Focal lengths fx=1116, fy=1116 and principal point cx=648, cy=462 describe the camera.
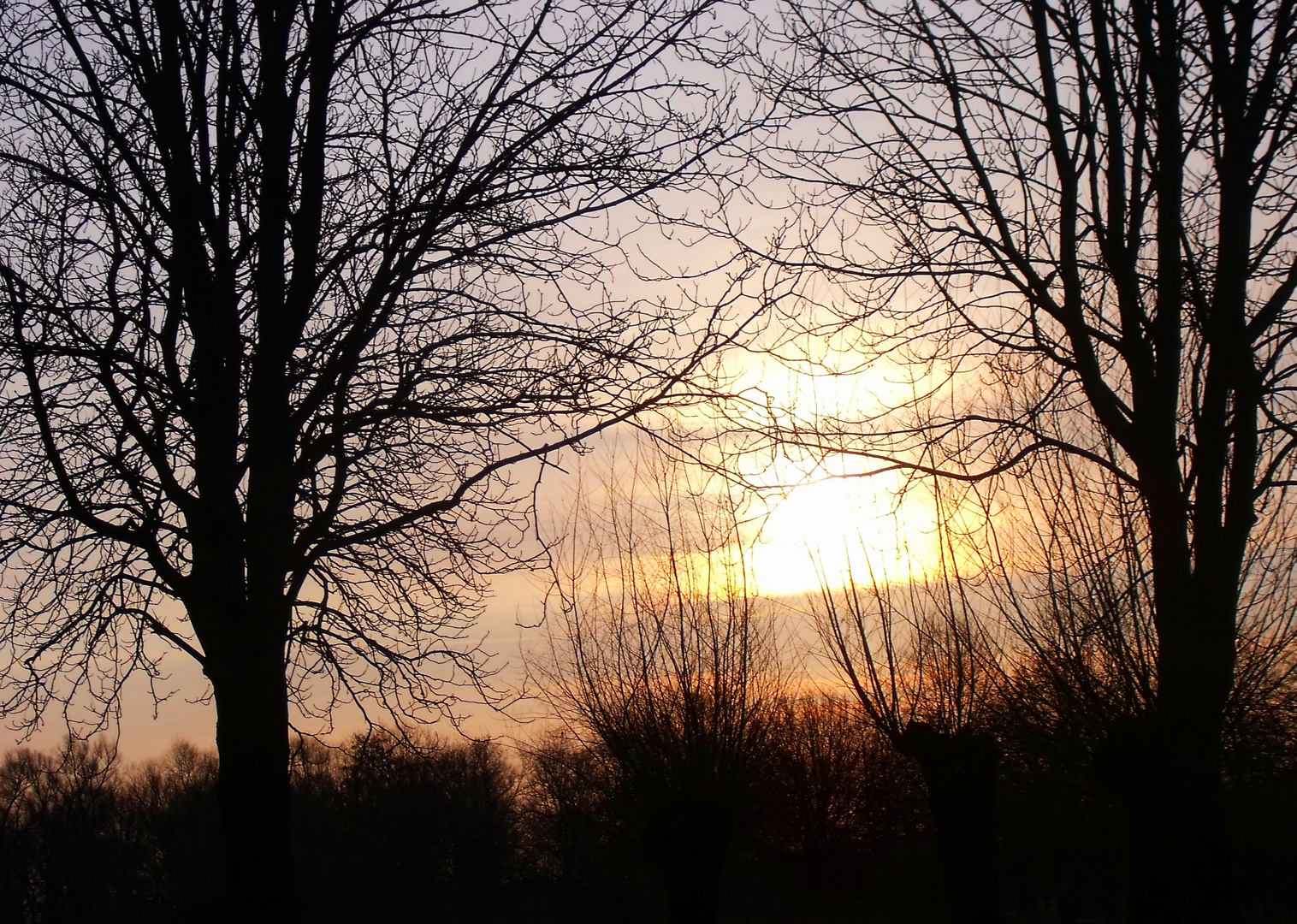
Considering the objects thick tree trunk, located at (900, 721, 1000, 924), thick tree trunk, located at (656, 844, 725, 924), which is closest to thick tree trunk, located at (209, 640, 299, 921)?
thick tree trunk, located at (656, 844, 725, 924)

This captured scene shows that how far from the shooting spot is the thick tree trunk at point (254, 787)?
4.86 m

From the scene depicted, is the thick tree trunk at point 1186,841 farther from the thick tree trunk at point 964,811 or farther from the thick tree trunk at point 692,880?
the thick tree trunk at point 692,880

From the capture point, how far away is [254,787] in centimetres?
490

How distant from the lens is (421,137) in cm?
545

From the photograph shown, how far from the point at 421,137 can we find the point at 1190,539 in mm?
5088

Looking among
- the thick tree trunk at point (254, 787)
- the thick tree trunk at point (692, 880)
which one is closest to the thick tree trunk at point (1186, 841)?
the thick tree trunk at point (692, 880)

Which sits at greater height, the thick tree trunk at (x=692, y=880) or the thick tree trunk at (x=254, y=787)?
the thick tree trunk at (x=254, y=787)

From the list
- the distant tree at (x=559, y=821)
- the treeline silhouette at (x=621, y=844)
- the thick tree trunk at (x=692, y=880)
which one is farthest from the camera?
the treeline silhouette at (x=621, y=844)

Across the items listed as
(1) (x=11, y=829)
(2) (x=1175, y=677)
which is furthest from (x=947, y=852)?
(1) (x=11, y=829)

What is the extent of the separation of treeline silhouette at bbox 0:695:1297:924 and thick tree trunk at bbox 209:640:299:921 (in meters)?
3.66

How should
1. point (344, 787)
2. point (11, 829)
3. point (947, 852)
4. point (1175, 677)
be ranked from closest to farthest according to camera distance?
1. point (1175, 677)
2. point (344, 787)
3. point (947, 852)
4. point (11, 829)

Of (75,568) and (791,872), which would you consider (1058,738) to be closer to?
(75,568)

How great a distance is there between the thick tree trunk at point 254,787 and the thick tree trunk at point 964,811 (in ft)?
14.9

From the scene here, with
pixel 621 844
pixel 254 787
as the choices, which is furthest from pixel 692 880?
pixel 254 787
